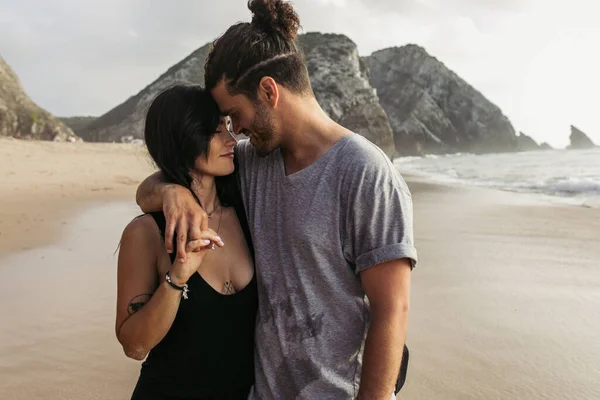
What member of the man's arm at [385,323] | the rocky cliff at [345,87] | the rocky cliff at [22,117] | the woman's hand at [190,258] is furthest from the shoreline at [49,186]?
the rocky cliff at [345,87]

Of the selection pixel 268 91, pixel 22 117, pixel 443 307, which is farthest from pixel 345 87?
pixel 268 91

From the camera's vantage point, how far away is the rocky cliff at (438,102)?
78.9 metres

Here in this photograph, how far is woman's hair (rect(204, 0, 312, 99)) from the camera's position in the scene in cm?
167

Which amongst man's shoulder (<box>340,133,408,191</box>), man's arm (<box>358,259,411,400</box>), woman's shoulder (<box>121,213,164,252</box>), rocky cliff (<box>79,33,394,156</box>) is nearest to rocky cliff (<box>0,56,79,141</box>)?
rocky cliff (<box>79,33,394,156</box>)

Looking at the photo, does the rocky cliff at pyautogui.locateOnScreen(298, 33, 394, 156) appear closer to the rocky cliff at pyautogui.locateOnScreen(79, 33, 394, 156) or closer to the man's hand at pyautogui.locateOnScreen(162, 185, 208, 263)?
the rocky cliff at pyautogui.locateOnScreen(79, 33, 394, 156)

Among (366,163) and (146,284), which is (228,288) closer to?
(146,284)

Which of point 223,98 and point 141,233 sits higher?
point 223,98

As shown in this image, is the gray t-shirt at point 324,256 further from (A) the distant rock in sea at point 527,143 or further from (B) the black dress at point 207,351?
(A) the distant rock in sea at point 527,143

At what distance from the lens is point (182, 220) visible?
163cm

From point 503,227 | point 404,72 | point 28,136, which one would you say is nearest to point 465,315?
point 503,227

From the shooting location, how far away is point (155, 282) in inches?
68.7

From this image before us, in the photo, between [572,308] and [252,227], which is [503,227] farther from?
[252,227]

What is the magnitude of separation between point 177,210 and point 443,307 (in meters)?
3.34

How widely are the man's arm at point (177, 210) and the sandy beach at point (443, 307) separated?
1757 millimetres
